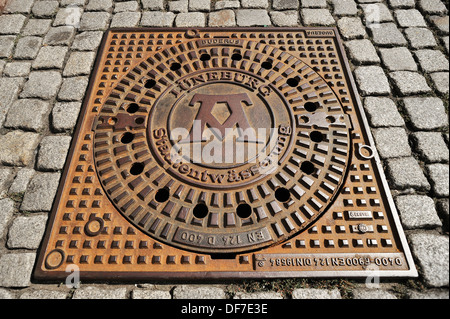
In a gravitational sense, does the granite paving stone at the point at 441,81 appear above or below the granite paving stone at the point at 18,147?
above

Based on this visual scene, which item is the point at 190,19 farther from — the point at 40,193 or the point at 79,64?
the point at 40,193

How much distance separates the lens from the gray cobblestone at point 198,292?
5.54ft

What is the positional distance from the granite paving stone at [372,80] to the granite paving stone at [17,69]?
2773mm

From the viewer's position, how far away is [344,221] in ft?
6.07

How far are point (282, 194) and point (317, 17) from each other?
185 cm

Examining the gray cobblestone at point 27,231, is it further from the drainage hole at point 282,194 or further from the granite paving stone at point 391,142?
the granite paving stone at point 391,142

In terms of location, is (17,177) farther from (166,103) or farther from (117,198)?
(166,103)

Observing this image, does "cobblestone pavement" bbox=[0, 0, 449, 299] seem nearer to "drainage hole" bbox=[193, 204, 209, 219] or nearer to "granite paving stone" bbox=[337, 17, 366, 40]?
"granite paving stone" bbox=[337, 17, 366, 40]

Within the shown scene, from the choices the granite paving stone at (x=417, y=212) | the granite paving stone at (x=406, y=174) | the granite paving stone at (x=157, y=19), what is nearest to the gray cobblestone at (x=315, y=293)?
the granite paving stone at (x=417, y=212)

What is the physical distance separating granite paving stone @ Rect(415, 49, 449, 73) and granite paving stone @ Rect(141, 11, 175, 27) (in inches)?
87.4

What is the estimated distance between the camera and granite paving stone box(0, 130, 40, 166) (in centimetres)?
216

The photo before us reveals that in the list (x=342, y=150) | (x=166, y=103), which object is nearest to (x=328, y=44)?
(x=342, y=150)

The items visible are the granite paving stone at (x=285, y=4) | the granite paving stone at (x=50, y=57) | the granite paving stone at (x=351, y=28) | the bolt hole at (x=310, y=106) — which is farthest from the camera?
the granite paving stone at (x=285, y=4)

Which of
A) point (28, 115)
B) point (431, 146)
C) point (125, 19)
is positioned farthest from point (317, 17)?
point (28, 115)
